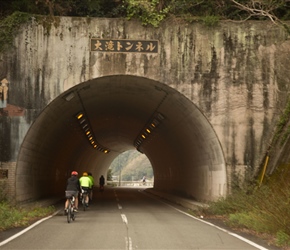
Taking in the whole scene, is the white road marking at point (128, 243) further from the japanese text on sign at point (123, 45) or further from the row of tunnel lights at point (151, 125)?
the row of tunnel lights at point (151, 125)

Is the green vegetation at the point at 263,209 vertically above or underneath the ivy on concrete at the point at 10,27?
underneath

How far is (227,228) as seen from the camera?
47.0ft

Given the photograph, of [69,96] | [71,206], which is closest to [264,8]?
[69,96]

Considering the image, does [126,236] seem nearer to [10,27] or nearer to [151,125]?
[10,27]

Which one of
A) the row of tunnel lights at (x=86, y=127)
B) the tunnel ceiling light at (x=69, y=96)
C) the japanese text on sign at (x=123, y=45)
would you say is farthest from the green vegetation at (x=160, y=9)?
the row of tunnel lights at (x=86, y=127)

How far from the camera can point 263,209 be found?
45.4 ft

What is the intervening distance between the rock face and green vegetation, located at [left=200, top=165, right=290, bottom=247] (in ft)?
4.36

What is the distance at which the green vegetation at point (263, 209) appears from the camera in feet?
39.3

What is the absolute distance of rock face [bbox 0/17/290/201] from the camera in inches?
728

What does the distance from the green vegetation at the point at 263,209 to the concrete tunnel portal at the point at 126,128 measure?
4.35 feet

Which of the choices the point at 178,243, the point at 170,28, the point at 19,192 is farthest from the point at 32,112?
the point at 178,243

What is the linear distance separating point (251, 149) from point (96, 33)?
26.3 ft

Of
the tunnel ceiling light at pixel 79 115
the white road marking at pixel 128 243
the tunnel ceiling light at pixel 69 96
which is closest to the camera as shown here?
the white road marking at pixel 128 243

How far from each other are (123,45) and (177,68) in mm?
2419
